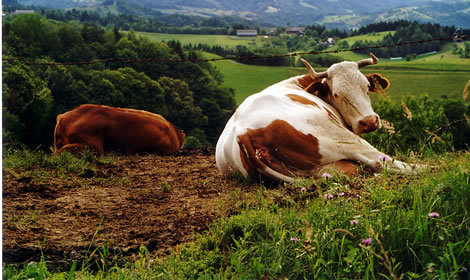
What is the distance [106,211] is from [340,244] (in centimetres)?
302

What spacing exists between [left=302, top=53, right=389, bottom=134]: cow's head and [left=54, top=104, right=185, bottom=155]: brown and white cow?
13.5ft

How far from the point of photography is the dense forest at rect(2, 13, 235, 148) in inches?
444

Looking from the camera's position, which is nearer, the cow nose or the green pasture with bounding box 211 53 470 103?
the cow nose

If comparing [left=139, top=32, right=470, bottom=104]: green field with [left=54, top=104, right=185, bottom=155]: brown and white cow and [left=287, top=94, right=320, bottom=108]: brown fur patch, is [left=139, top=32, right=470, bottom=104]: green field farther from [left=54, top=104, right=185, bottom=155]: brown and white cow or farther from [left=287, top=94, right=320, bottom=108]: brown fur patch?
[left=287, top=94, right=320, bottom=108]: brown fur patch

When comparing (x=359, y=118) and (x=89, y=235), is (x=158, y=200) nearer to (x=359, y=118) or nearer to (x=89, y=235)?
(x=89, y=235)

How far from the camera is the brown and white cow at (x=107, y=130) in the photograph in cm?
1015

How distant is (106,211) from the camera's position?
6.09 meters

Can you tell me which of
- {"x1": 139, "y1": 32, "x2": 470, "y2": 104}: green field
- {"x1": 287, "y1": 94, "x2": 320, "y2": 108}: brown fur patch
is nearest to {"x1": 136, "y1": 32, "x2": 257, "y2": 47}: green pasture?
{"x1": 139, "y1": 32, "x2": 470, "y2": 104}: green field

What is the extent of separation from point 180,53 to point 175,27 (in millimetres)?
3220

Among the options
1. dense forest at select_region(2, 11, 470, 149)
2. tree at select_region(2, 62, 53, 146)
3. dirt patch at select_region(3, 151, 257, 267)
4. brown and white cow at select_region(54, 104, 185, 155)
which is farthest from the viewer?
dense forest at select_region(2, 11, 470, 149)

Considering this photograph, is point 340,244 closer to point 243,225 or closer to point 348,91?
point 243,225

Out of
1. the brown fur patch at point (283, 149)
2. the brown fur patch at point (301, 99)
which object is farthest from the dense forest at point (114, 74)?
the brown fur patch at point (283, 149)

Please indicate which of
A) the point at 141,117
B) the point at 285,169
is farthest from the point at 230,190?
the point at 141,117

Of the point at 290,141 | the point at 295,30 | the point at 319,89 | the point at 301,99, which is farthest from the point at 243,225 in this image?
the point at 295,30
